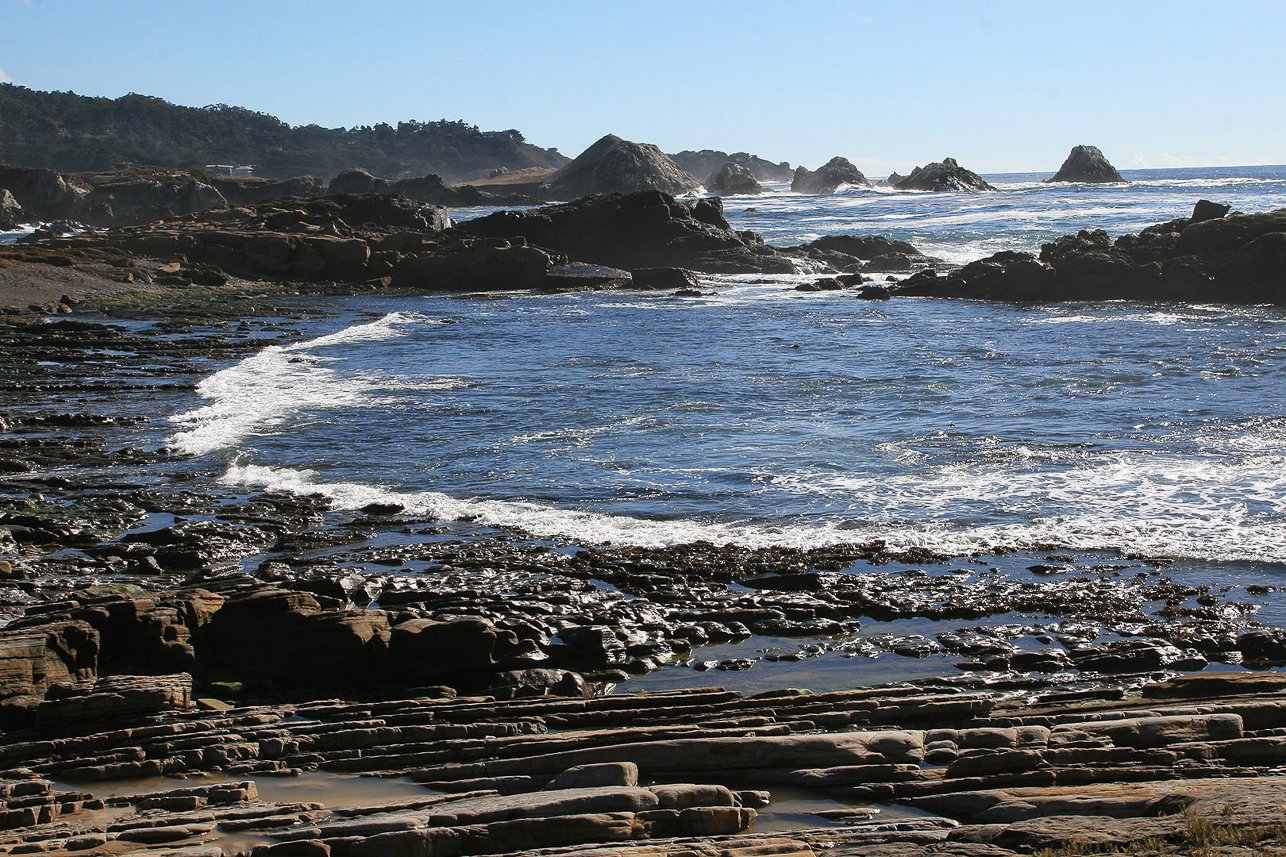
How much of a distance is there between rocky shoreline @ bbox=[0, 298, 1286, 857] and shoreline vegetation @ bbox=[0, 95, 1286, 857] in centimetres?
3

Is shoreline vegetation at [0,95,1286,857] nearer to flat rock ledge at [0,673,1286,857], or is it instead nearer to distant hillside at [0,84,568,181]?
flat rock ledge at [0,673,1286,857]

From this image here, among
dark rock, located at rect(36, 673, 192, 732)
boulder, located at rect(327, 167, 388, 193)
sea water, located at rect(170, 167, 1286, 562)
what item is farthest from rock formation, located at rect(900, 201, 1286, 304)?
boulder, located at rect(327, 167, 388, 193)

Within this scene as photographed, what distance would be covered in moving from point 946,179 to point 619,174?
3865 cm

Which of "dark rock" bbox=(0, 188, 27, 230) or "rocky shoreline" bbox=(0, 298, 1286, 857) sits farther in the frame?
"dark rock" bbox=(0, 188, 27, 230)

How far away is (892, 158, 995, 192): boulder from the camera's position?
122 metres

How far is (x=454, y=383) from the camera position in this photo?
2694cm

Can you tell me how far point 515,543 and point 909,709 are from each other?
22.3 feet

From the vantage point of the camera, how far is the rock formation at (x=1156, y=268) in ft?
138

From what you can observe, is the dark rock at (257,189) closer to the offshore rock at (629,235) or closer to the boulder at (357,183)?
the boulder at (357,183)

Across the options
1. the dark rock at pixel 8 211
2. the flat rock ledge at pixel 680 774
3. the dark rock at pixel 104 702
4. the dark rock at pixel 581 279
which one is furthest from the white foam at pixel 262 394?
the dark rock at pixel 8 211

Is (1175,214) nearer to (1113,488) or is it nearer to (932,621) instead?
(1113,488)

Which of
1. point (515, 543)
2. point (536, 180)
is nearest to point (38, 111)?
point (536, 180)

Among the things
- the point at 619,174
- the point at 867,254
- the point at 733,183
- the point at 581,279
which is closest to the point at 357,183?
the point at 619,174

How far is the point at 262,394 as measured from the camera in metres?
24.3
